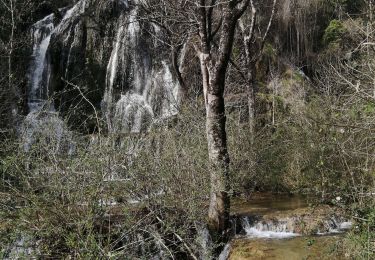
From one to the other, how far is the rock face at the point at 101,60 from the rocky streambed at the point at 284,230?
25.3ft

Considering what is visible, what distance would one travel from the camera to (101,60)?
19797mm

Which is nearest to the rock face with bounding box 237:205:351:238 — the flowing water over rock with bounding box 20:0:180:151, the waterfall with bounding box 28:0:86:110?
the flowing water over rock with bounding box 20:0:180:151

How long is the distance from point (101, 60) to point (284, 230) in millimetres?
13242

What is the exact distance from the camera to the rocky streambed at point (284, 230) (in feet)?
22.8

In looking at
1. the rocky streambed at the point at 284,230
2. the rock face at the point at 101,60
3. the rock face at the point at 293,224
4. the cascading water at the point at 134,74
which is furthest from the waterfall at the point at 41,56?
the rock face at the point at 293,224

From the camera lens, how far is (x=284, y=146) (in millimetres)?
12219

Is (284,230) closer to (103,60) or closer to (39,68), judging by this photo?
(103,60)

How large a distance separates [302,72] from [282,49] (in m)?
1.31

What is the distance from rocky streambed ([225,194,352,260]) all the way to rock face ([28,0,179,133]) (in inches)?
303

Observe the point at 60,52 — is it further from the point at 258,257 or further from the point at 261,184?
the point at 258,257

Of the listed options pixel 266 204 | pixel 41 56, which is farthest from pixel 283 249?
pixel 41 56

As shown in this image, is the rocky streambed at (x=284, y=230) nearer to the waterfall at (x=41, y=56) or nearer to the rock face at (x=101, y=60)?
the rock face at (x=101, y=60)

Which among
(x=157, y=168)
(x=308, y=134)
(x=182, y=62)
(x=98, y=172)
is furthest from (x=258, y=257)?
(x=182, y=62)

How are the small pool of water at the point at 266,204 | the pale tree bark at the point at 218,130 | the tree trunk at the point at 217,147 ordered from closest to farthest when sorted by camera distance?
the pale tree bark at the point at 218,130, the tree trunk at the point at 217,147, the small pool of water at the point at 266,204
